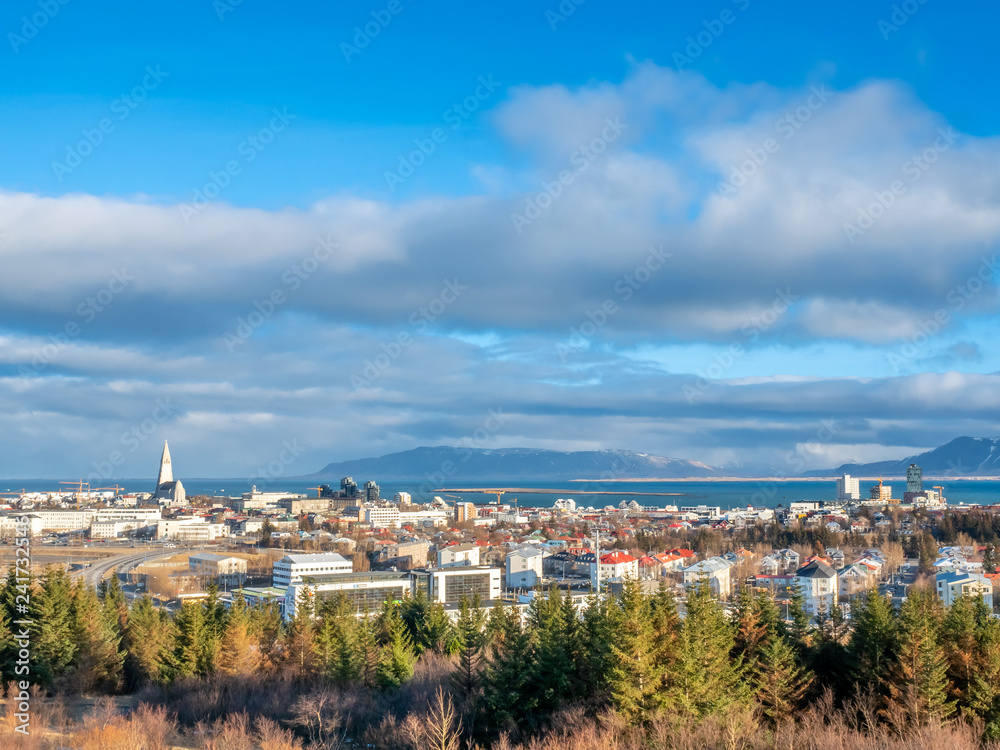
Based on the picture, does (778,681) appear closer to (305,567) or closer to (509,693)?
(509,693)

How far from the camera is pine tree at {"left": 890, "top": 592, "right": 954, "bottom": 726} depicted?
10336 mm

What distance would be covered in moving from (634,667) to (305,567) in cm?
2606

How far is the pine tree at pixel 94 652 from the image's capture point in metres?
16.2

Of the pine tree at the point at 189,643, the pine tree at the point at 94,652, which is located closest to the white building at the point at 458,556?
the pine tree at the point at 94,652

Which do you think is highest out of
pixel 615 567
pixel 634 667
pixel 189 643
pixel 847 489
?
pixel 634 667

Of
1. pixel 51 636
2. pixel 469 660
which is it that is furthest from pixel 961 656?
pixel 51 636

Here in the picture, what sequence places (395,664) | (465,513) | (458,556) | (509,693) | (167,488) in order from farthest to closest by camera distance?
1. (167,488)
2. (465,513)
3. (458,556)
4. (395,664)
5. (509,693)

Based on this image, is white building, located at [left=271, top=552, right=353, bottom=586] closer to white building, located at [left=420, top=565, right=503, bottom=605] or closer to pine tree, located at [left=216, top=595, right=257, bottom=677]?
white building, located at [left=420, top=565, right=503, bottom=605]

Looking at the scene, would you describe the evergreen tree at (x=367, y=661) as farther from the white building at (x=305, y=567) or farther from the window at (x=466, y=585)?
the white building at (x=305, y=567)

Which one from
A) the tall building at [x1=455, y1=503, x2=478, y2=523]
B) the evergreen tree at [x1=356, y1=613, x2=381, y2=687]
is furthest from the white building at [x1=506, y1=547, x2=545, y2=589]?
the tall building at [x1=455, y1=503, x2=478, y2=523]

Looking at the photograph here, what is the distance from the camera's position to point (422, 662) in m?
17.8

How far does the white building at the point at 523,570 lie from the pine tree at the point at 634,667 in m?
26.7

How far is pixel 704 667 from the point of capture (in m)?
10.5

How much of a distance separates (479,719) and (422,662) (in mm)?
6443
